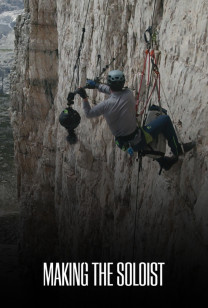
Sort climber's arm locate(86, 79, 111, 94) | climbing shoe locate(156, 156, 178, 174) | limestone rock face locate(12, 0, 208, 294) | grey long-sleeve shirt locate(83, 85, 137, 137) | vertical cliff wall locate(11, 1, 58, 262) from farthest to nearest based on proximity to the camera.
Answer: vertical cliff wall locate(11, 1, 58, 262) → climber's arm locate(86, 79, 111, 94) → grey long-sleeve shirt locate(83, 85, 137, 137) → climbing shoe locate(156, 156, 178, 174) → limestone rock face locate(12, 0, 208, 294)

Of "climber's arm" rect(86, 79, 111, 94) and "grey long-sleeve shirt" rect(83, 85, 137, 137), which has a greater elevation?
"climber's arm" rect(86, 79, 111, 94)

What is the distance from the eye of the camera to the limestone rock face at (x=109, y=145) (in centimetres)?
655

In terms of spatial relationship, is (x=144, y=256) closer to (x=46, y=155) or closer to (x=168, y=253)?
(x=168, y=253)

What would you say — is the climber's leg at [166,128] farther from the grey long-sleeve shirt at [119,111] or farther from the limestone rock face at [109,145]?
the grey long-sleeve shirt at [119,111]

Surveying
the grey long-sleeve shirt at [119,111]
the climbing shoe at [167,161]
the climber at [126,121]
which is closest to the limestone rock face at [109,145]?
the climbing shoe at [167,161]

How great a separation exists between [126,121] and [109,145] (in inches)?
128

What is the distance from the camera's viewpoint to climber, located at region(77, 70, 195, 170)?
7.18 m

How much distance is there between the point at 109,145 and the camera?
10.8m

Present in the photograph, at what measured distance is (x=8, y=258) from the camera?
2322cm

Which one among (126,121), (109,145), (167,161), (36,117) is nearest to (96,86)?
(126,121)

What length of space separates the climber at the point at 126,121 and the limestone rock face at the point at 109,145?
0.89 feet

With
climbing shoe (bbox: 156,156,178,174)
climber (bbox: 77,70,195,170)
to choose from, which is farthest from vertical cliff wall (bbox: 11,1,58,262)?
climbing shoe (bbox: 156,156,178,174)

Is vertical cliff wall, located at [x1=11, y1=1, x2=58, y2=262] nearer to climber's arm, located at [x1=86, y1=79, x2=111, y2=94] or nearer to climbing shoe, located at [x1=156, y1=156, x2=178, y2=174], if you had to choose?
climber's arm, located at [x1=86, y1=79, x2=111, y2=94]

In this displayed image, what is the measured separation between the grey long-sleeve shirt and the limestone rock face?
82 centimetres
